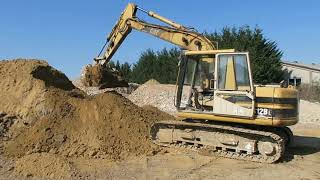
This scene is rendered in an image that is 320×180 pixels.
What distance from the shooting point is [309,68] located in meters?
42.2

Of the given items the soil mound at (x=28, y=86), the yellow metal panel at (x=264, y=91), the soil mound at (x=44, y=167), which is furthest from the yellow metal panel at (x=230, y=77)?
the soil mound at (x=28, y=86)

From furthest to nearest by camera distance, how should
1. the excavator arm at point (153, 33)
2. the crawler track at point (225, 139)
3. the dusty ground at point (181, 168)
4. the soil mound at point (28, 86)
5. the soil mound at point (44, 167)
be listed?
1. the excavator arm at point (153, 33)
2. the soil mound at point (28, 86)
3. the crawler track at point (225, 139)
4. the dusty ground at point (181, 168)
5. the soil mound at point (44, 167)

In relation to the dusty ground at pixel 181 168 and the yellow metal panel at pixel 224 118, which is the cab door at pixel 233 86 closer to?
the yellow metal panel at pixel 224 118

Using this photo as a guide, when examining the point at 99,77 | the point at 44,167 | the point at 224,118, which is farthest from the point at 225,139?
the point at 99,77

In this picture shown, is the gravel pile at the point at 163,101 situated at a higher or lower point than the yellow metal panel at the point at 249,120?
A: higher

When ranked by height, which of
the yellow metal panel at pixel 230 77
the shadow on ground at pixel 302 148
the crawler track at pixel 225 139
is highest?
the yellow metal panel at pixel 230 77

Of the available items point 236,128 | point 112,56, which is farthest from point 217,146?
point 112,56

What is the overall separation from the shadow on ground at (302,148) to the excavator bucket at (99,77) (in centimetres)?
832

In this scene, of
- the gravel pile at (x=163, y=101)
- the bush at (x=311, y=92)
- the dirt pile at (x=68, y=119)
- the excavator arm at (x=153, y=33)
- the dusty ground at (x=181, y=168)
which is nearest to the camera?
the dusty ground at (x=181, y=168)

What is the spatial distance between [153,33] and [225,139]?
484 cm

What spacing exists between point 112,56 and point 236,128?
771 cm

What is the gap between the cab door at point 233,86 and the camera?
10867 mm

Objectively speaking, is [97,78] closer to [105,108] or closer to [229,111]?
[105,108]

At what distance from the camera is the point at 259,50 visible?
33.9 m
